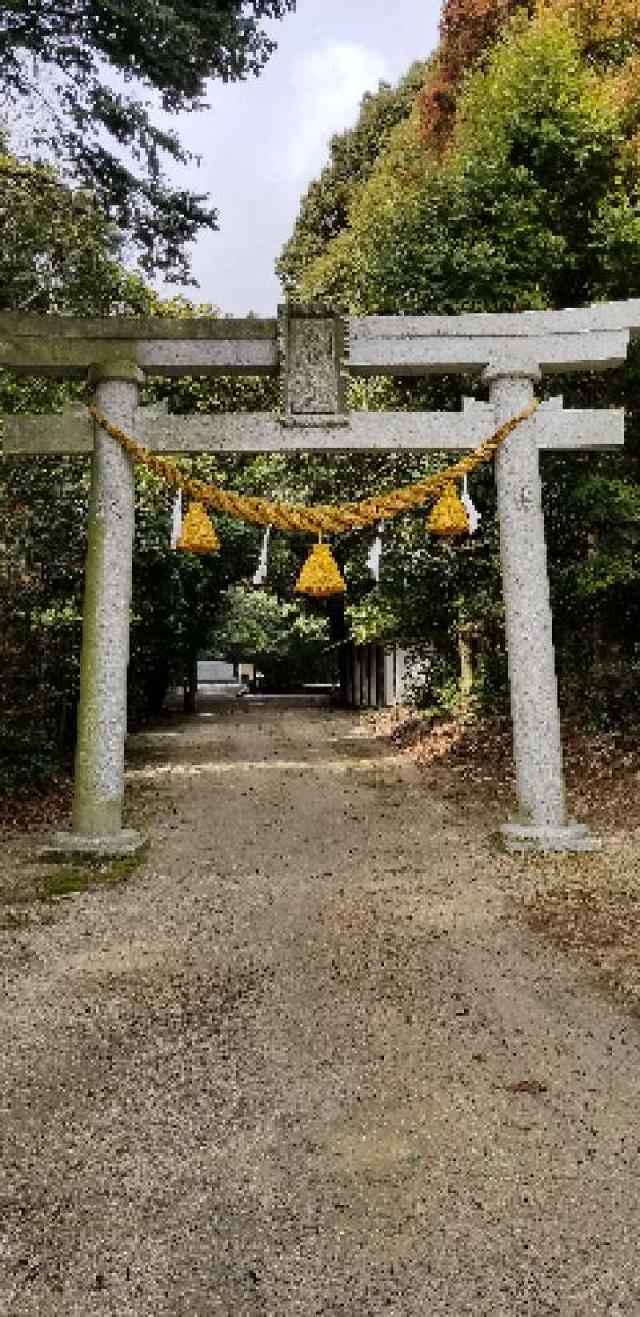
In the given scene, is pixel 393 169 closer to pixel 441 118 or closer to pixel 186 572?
pixel 441 118

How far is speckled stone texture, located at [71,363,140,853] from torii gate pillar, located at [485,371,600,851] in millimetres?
3135

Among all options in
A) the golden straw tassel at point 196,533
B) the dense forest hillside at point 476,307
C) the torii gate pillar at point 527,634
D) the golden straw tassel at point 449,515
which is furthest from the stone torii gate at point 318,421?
the dense forest hillside at point 476,307

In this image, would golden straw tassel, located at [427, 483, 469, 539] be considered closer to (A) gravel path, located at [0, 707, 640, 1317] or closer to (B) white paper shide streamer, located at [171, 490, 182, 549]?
(B) white paper shide streamer, located at [171, 490, 182, 549]

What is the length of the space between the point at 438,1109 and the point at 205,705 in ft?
84.8

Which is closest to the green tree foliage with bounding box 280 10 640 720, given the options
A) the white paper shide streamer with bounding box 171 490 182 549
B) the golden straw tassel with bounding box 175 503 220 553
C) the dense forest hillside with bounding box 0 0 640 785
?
the dense forest hillside with bounding box 0 0 640 785

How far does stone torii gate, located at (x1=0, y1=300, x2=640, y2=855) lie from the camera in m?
7.60

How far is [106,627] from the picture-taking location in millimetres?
7609

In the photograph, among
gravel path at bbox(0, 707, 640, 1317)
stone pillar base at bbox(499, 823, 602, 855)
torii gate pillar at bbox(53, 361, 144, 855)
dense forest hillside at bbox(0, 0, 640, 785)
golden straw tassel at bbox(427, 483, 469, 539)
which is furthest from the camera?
dense forest hillside at bbox(0, 0, 640, 785)

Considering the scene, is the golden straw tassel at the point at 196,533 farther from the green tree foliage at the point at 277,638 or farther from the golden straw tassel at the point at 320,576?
the green tree foliage at the point at 277,638

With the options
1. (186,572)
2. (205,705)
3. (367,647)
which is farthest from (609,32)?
(205,705)

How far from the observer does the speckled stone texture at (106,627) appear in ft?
24.5

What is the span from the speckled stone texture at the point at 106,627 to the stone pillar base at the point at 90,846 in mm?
16

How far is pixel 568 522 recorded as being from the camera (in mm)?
11617

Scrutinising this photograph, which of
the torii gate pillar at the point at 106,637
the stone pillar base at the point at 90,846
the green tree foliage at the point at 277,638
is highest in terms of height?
the green tree foliage at the point at 277,638
